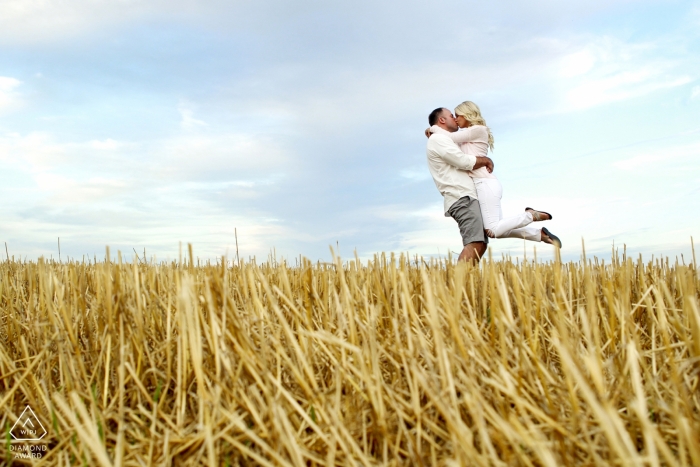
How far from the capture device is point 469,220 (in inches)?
214

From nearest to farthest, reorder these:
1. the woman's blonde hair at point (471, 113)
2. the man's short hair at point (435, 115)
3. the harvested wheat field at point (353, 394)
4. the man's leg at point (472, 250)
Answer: the harvested wheat field at point (353, 394) < the man's leg at point (472, 250) < the woman's blonde hair at point (471, 113) < the man's short hair at point (435, 115)

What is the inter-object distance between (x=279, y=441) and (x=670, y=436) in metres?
0.98

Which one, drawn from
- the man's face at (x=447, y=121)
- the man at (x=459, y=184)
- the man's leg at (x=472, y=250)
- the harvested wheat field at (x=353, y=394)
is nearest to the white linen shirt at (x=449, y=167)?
the man at (x=459, y=184)

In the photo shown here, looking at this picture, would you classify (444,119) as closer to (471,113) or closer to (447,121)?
(447,121)

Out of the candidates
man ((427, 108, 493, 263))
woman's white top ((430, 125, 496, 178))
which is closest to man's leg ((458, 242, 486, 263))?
man ((427, 108, 493, 263))

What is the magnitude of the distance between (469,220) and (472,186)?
351 mm

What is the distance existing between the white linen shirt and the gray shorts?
0.19ft

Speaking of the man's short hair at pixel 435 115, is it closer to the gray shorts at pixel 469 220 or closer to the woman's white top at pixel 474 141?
the woman's white top at pixel 474 141

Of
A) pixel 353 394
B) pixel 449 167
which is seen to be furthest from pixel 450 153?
pixel 353 394

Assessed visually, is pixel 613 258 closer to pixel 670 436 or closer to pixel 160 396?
pixel 670 436

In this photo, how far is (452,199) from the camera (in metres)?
5.56

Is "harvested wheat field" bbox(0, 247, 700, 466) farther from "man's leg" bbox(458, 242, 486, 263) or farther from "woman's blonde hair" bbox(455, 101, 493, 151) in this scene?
"woman's blonde hair" bbox(455, 101, 493, 151)

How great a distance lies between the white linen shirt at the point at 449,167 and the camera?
17.6 ft

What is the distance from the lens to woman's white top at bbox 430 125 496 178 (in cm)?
561
